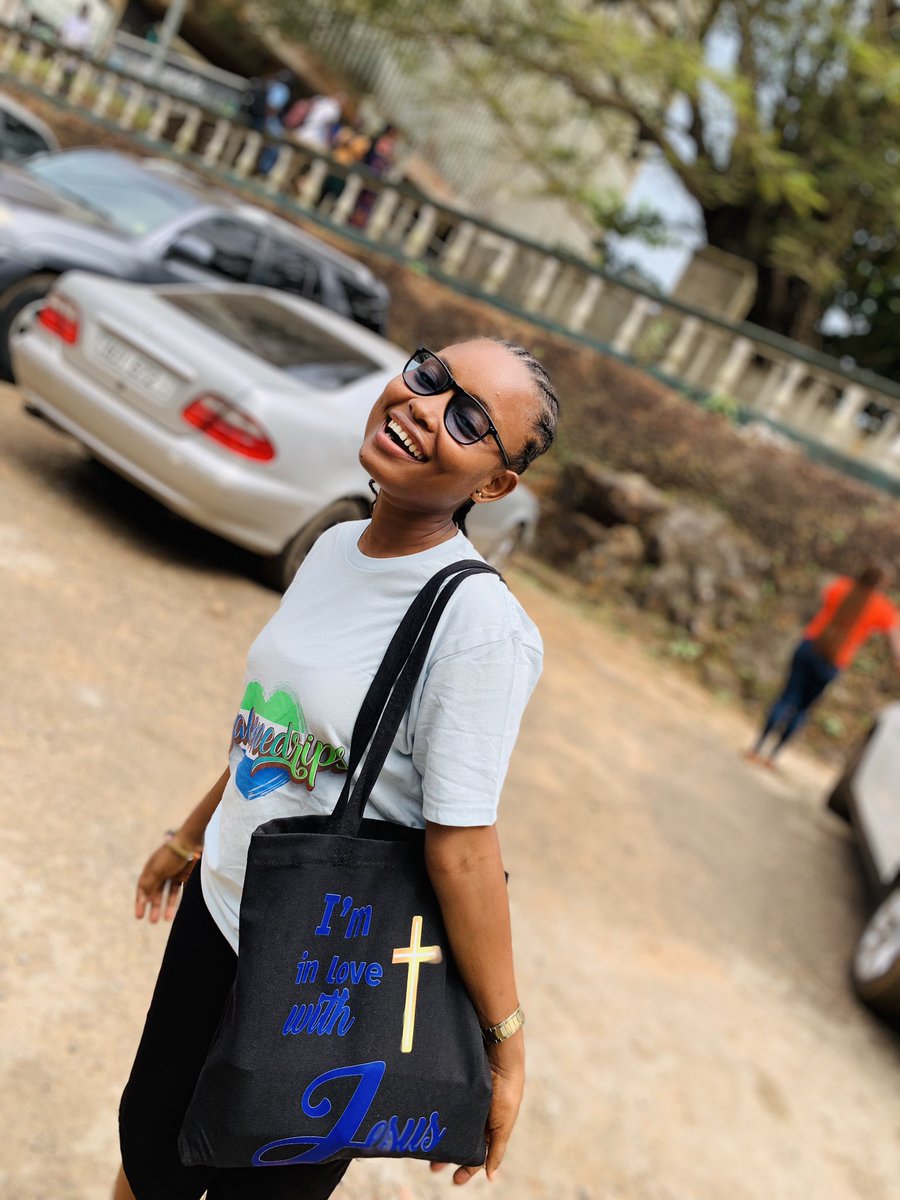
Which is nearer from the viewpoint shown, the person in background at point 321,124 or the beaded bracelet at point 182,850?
the beaded bracelet at point 182,850

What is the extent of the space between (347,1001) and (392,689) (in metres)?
0.41

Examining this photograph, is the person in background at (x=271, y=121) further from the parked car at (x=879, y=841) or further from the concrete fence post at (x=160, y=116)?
the parked car at (x=879, y=841)

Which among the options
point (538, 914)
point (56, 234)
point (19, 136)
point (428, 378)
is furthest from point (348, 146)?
point (428, 378)

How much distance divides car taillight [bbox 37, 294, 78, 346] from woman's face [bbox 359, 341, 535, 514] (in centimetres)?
482

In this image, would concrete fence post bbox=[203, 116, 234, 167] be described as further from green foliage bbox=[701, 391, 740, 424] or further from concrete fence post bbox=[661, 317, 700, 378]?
green foliage bbox=[701, 391, 740, 424]

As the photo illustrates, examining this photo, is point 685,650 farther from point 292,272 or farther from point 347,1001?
point 347,1001

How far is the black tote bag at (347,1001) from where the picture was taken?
1466 mm

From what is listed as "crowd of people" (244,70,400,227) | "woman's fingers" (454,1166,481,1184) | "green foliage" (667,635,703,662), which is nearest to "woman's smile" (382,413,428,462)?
"woman's fingers" (454,1166,481,1184)

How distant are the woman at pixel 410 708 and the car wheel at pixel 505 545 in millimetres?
6145

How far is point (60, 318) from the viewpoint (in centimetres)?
604

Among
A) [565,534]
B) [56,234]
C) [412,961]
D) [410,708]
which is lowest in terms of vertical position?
[565,534]

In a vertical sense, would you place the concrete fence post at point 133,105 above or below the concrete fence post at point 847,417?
below

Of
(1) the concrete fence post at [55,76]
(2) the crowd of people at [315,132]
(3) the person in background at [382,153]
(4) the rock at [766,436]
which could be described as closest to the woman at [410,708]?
(4) the rock at [766,436]

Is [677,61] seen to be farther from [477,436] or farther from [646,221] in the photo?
[477,436]
